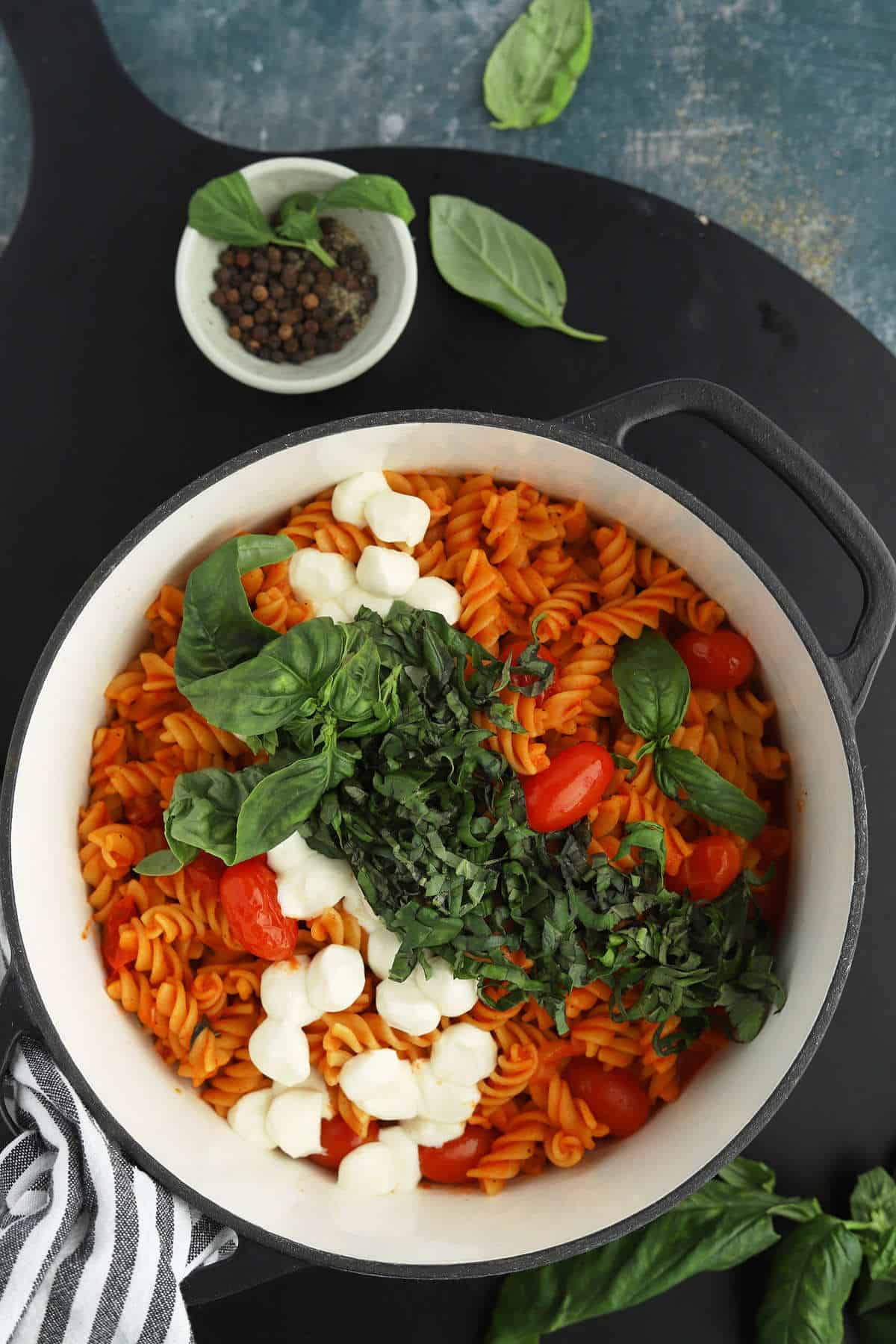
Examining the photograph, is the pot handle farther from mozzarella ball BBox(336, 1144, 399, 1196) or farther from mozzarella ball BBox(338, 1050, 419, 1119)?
mozzarella ball BBox(336, 1144, 399, 1196)

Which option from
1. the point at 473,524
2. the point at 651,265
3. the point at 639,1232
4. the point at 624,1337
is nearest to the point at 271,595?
the point at 473,524

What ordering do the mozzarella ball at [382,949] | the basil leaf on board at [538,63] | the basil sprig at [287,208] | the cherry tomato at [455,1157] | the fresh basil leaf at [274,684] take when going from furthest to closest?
the basil leaf on board at [538,63]
the basil sprig at [287,208]
the cherry tomato at [455,1157]
the mozzarella ball at [382,949]
the fresh basil leaf at [274,684]

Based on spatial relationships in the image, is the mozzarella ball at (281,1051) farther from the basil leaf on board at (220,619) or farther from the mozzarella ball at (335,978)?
the basil leaf on board at (220,619)

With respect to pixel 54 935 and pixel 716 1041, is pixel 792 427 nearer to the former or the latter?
pixel 716 1041

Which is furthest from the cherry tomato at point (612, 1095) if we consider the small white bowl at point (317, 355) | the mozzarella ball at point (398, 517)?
the small white bowl at point (317, 355)

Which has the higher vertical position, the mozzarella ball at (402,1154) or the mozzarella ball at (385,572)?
the mozzarella ball at (385,572)

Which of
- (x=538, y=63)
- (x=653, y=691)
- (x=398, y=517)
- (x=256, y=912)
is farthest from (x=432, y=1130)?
(x=538, y=63)

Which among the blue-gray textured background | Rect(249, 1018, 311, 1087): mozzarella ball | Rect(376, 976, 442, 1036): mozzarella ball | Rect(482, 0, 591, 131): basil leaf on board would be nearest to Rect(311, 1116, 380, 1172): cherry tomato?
Rect(249, 1018, 311, 1087): mozzarella ball
